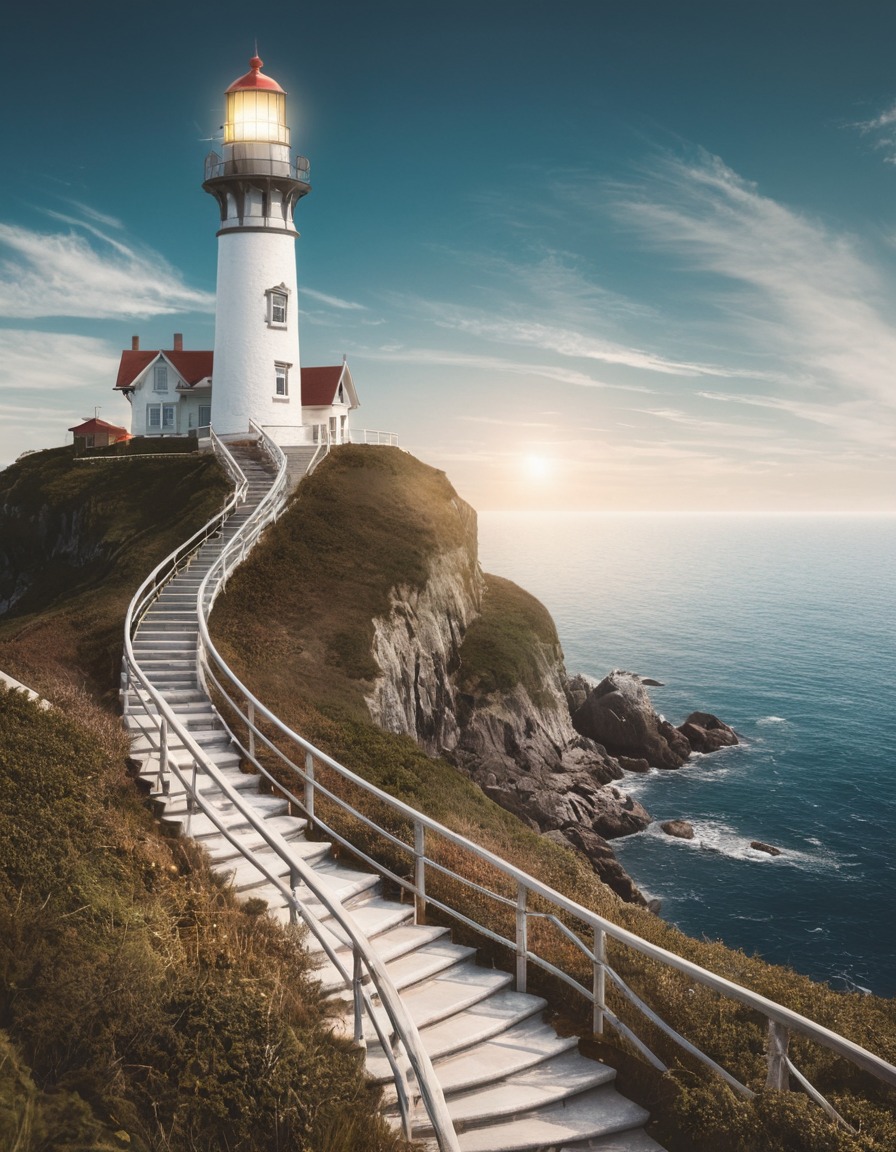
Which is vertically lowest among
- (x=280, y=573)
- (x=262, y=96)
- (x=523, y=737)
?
(x=523, y=737)

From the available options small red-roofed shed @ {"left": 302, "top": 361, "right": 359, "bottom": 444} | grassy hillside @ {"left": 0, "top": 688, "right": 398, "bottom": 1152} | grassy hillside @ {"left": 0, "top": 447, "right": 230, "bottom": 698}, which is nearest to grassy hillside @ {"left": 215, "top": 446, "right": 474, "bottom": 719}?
grassy hillside @ {"left": 0, "top": 447, "right": 230, "bottom": 698}

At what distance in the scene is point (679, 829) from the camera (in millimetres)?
44938

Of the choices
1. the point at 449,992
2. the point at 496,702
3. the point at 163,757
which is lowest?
the point at 496,702

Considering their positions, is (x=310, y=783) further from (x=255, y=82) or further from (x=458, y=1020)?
(x=255, y=82)

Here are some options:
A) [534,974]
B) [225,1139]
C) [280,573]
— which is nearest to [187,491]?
[280,573]

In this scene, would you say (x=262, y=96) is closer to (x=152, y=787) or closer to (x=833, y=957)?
(x=152, y=787)

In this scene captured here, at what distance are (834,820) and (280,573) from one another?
104ft

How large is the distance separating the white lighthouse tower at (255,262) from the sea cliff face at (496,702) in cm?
1298

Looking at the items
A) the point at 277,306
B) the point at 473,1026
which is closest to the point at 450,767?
the point at 473,1026

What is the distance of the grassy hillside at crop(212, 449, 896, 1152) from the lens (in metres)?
6.76

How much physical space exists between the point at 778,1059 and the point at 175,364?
55340 mm

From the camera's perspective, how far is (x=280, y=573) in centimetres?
3241

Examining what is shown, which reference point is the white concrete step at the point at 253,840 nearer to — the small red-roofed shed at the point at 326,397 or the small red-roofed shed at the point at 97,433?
the small red-roofed shed at the point at 326,397

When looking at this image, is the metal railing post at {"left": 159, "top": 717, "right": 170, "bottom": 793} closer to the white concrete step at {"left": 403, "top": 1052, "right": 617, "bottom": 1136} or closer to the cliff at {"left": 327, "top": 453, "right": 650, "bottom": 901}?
the white concrete step at {"left": 403, "top": 1052, "right": 617, "bottom": 1136}
